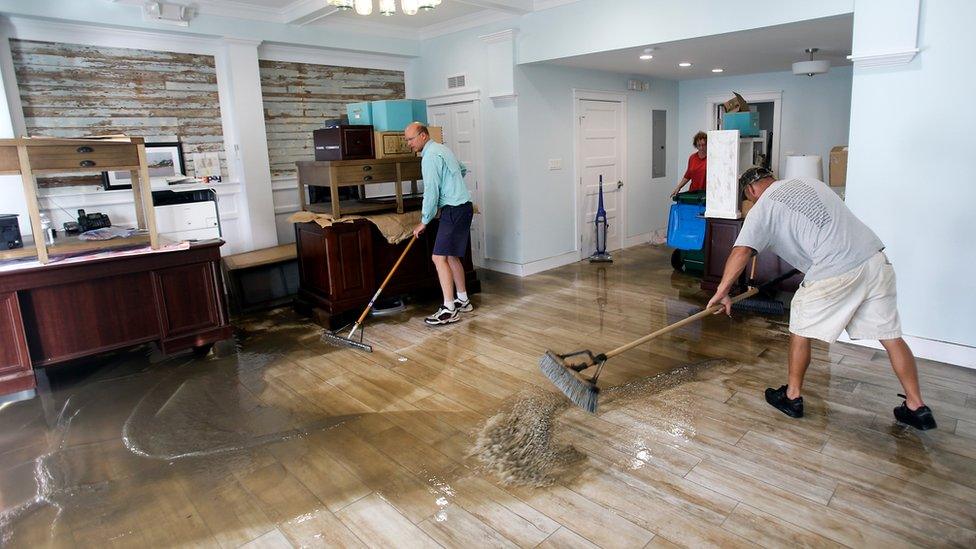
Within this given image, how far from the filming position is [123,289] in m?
4.05

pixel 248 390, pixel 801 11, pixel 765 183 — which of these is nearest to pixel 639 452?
pixel 765 183

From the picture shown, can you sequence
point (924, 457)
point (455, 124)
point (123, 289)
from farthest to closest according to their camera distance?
point (455, 124), point (123, 289), point (924, 457)

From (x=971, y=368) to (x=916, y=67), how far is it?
197 centimetres

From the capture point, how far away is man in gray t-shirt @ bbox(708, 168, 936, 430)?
2912mm

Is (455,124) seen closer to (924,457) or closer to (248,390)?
(248,390)

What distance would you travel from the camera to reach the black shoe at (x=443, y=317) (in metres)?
5.11

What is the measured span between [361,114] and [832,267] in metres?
4.20

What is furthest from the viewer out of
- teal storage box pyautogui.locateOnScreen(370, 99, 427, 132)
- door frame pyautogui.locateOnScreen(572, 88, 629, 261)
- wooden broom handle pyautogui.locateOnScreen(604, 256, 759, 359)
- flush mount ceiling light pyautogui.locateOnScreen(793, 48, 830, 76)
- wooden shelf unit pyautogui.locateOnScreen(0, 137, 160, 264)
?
door frame pyautogui.locateOnScreen(572, 88, 629, 261)

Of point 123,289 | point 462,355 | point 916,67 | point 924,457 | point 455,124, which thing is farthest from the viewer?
point 455,124

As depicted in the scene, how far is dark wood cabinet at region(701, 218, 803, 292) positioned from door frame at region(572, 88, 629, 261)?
2.06m

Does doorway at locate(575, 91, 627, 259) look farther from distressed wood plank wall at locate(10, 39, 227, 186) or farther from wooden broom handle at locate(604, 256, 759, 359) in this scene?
distressed wood plank wall at locate(10, 39, 227, 186)

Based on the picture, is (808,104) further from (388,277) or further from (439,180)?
(388,277)

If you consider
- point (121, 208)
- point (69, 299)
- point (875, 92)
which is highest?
point (875, 92)

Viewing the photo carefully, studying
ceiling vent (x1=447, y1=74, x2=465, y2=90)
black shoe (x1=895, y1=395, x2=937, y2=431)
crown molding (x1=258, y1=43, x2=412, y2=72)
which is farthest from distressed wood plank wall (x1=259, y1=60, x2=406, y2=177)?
black shoe (x1=895, y1=395, x2=937, y2=431)
